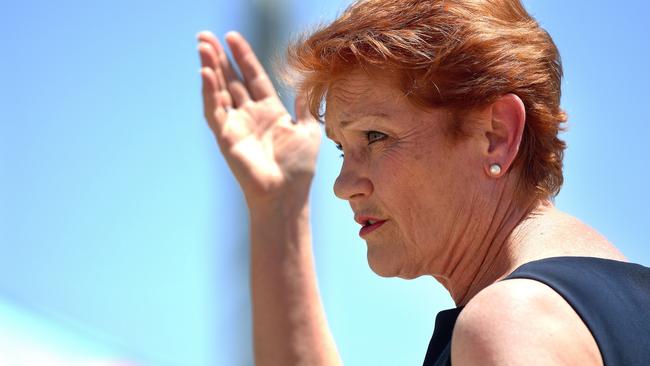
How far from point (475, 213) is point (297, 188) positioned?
2.37 feet

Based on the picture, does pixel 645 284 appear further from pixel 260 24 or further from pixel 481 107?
pixel 260 24

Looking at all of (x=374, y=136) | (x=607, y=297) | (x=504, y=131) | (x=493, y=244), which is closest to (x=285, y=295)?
(x=374, y=136)

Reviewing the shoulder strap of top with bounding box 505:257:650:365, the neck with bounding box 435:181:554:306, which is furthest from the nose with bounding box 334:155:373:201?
the shoulder strap of top with bounding box 505:257:650:365

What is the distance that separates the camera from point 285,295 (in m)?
2.62

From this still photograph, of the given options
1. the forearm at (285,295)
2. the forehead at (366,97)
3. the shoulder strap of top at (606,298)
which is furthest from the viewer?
the forearm at (285,295)

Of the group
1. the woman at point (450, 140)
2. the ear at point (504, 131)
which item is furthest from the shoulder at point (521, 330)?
the ear at point (504, 131)

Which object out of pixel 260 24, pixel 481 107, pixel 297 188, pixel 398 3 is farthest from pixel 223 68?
pixel 260 24

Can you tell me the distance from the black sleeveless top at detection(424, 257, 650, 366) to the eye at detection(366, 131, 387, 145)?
1.76ft

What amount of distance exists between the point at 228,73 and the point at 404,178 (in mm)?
798

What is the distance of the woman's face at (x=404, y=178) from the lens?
2.10m

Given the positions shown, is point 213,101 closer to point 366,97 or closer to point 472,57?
point 366,97

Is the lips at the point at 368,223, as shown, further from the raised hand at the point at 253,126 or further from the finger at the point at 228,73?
the finger at the point at 228,73

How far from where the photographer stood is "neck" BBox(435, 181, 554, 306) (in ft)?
6.61

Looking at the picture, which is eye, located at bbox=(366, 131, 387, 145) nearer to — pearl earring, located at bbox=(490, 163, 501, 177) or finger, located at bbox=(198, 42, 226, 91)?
pearl earring, located at bbox=(490, 163, 501, 177)
